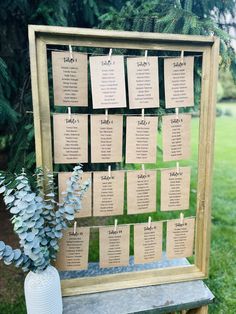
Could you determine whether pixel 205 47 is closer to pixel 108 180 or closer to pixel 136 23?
pixel 136 23

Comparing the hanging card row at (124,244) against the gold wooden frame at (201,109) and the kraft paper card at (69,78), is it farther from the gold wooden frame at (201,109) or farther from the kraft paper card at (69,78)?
the kraft paper card at (69,78)

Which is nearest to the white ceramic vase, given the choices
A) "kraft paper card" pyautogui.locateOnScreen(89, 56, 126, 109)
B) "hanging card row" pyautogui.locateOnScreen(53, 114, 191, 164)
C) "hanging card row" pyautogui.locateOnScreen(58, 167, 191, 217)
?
"hanging card row" pyautogui.locateOnScreen(58, 167, 191, 217)

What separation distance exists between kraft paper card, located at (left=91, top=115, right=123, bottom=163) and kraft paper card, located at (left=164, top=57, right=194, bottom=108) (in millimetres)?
255

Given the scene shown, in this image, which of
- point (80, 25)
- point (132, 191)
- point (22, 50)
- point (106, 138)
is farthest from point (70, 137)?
point (80, 25)

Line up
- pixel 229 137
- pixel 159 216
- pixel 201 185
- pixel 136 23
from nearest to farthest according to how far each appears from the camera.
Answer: pixel 201 185 < pixel 136 23 < pixel 159 216 < pixel 229 137

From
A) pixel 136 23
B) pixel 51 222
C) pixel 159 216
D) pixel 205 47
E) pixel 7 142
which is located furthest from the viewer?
A: pixel 159 216

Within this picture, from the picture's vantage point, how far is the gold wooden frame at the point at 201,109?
128 centimetres

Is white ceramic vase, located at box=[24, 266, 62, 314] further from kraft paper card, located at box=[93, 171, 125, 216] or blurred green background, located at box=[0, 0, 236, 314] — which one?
blurred green background, located at box=[0, 0, 236, 314]

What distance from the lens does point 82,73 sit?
1.34 m

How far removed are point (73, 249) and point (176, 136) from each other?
0.70 meters

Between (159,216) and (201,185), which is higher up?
(201,185)

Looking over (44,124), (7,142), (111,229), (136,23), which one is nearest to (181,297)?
(111,229)

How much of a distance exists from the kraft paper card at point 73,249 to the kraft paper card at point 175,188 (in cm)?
40

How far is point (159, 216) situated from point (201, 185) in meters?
1.56
